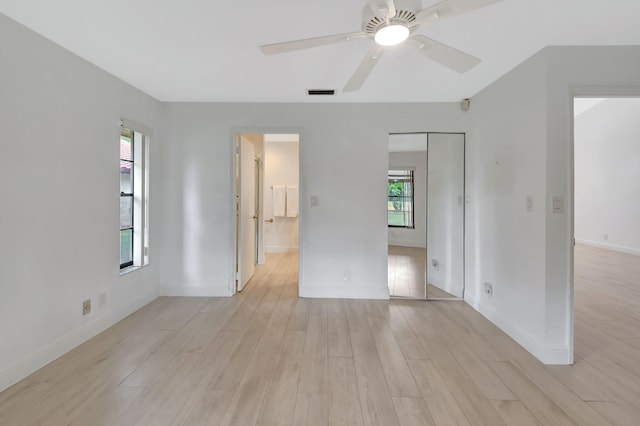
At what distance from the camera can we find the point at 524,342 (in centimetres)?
219

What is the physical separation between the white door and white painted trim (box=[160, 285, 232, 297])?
10.9 inches

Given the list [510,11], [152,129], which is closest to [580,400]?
[510,11]

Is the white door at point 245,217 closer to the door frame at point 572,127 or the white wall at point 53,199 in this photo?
the white wall at point 53,199

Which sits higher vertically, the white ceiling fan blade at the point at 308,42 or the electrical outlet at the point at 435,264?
the white ceiling fan blade at the point at 308,42

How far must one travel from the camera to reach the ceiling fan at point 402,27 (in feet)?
3.76

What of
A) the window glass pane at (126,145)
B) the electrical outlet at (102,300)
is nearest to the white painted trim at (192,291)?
the electrical outlet at (102,300)

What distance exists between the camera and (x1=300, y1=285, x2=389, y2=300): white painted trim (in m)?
3.24

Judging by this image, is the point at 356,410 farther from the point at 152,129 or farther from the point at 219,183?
the point at 152,129

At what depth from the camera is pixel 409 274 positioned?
3312mm

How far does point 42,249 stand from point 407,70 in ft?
10.5

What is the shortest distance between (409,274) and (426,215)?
76cm

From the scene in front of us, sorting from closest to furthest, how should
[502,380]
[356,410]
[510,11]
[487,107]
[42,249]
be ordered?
[356,410]
[510,11]
[502,380]
[42,249]
[487,107]

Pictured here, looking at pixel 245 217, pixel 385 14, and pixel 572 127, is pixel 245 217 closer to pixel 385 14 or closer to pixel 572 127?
pixel 385 14

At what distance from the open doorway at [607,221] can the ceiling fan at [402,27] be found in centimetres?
258
